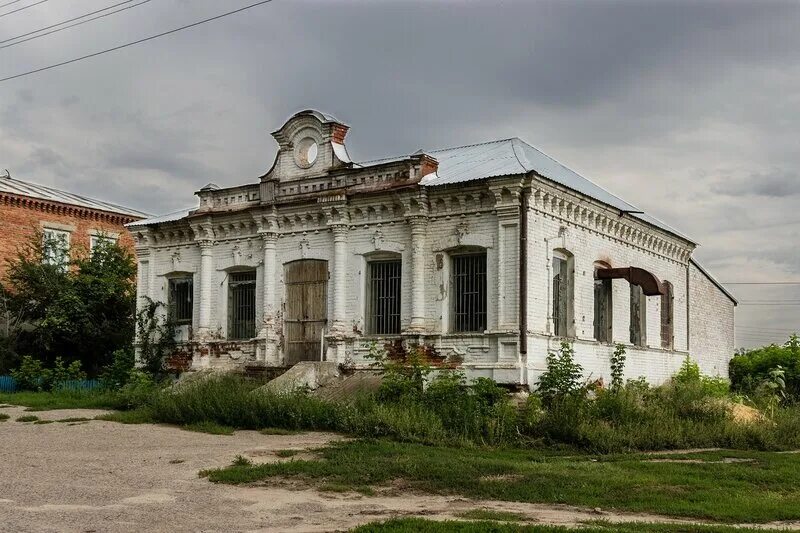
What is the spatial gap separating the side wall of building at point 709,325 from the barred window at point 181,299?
518 inches

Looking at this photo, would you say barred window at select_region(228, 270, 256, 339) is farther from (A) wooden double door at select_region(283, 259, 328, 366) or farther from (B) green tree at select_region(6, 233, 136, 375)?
(B) green tree at select_region(6, 233, 136, 375)

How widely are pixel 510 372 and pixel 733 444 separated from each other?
4.01 m

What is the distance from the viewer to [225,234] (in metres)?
22.2

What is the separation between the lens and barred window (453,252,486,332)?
18219mm

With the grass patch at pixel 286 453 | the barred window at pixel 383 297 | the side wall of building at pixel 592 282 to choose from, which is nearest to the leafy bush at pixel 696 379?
the side wall of building at pixel 592 282

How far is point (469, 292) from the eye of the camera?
18.4 metres

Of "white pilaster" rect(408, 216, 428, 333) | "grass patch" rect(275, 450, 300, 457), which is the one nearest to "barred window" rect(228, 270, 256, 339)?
"white pilaster" rect(408, 216, 428, 333)

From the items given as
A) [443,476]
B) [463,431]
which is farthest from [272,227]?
[443,476]

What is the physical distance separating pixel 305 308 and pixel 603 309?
21.9 ft

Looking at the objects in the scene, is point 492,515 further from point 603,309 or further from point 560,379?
point 603,309

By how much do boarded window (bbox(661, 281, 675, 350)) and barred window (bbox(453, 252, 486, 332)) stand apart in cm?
722

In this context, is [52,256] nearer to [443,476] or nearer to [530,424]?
[530,424]

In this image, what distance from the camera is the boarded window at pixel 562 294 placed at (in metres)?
18.9

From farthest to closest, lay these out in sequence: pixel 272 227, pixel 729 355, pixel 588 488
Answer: pixel 729 355 → pixel 272 227 → pixel 588 488
